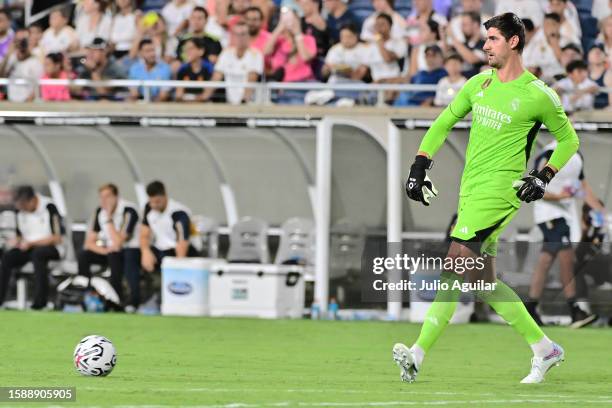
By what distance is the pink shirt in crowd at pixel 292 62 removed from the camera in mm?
18375

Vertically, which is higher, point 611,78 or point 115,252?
point 611,78

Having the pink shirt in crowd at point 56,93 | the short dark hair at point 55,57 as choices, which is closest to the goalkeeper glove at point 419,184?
the pink shirt in crowd at point 56,93

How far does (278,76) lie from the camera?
18.4 meters

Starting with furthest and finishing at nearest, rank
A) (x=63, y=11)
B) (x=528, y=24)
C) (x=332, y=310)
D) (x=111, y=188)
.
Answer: (x=63, y=11) → (x=111, y=188) → (x=528, y=24) → (x=332, y=310)

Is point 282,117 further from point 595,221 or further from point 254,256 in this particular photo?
point 595,221

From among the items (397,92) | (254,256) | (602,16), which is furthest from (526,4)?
(254,256)

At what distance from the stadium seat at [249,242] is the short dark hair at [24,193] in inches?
98.9

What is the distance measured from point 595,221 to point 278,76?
4453 millimetres

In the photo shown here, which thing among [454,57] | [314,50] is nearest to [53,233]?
[314,50]

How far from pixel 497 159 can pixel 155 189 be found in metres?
8.53

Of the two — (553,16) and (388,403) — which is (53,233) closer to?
(553,16)

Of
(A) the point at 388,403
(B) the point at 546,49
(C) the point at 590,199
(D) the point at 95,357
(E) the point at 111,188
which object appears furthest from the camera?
(B) the point at 546,49

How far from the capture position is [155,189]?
56.4 feet

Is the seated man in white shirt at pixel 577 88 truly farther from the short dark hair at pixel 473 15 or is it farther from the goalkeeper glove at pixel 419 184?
the goalkeeper glove at pixel 419 184
